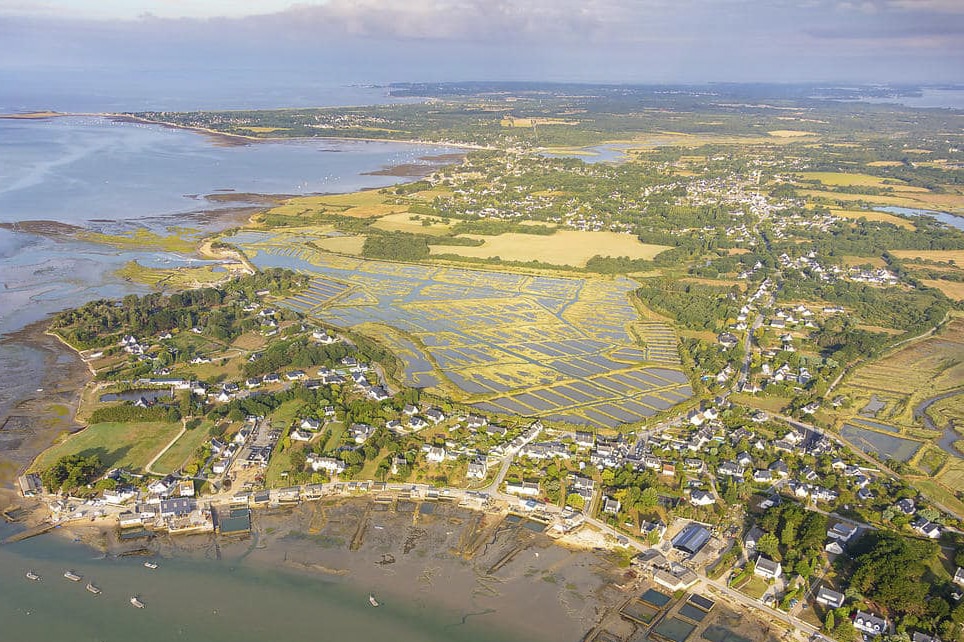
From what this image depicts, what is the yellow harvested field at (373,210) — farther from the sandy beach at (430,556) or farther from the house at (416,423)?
the sandy beach at (430,556)

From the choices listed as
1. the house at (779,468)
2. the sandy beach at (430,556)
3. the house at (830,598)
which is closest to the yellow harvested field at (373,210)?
the sandy beach at (430,556)

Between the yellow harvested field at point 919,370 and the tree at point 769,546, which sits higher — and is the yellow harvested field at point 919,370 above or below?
above

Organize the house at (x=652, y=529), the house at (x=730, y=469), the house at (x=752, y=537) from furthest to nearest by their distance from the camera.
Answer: the house at (x=730, y=469), the house at (x=652, y=529), the house at (x=752, y=537)

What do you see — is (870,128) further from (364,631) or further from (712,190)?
(364,631)

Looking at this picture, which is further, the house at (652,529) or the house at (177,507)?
the house at (177,507)

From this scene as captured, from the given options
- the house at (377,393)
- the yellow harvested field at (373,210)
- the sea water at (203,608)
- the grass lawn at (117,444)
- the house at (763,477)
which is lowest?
the sea water at (203,608)

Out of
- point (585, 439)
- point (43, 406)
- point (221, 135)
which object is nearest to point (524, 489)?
point (585, 439)
